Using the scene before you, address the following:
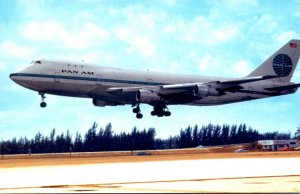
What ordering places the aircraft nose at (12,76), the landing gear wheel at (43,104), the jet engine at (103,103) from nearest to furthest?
the landing gear wheel at (43,104) → the aircraft nose at (12,76) → the jet engine at (103,103)

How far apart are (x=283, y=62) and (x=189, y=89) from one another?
90.3 feet

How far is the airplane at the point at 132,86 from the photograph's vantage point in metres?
74.6

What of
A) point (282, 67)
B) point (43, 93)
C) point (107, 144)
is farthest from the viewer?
point (107, 144)

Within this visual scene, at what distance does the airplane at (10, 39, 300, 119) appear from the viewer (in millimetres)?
74625

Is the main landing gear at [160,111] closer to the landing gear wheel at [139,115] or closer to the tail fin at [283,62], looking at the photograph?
the landing gear wheel at [139,115]

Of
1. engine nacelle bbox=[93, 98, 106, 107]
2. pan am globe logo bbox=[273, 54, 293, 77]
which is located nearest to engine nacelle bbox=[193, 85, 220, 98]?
engine nacelle bbox=[93, 98, 106, 107]

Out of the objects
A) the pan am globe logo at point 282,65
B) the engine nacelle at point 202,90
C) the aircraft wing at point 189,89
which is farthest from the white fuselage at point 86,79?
the pan am globe logo at point 282,65

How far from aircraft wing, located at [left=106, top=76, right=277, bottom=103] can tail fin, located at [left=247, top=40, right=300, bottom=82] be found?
19258 mm

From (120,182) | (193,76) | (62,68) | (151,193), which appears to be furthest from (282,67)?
(151,193)

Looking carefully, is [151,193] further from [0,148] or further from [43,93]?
[0,148]

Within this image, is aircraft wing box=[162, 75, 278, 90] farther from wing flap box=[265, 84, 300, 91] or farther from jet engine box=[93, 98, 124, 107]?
wing flap box=[265, 84, 300, 91]

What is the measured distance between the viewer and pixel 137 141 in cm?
19500

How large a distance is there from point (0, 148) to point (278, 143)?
253 feet

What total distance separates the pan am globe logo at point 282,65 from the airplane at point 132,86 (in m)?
8.40
